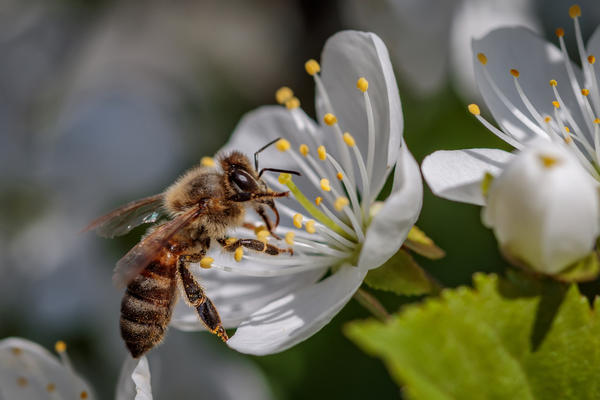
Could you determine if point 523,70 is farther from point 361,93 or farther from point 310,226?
point 310,226

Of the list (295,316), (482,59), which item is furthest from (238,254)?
(482,59)

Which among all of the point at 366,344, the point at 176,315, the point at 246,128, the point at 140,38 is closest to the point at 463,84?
the point at 246,128

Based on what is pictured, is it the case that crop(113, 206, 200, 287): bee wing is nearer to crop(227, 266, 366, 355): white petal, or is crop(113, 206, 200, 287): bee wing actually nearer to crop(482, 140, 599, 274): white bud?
crop(227, 266, 366, 355): white petal

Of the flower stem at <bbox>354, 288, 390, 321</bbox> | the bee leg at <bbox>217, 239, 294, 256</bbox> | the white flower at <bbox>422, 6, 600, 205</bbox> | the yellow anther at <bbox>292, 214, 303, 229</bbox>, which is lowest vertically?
the flower stem at <bbox>354, 288, 390, 321</bbox>

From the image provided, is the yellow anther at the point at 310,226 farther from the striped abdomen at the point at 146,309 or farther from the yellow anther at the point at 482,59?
the yellow anther at the point at 482,59

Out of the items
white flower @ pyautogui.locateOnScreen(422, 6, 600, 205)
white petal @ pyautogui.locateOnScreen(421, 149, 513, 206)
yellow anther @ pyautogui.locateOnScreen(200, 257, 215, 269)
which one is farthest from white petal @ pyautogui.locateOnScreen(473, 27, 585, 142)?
yellow anther @ pyautogui.locateOnScreen(200, 257, 215, 269)

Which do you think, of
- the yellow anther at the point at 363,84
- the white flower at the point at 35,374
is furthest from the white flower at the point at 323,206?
the white flower at the point at 35,374
